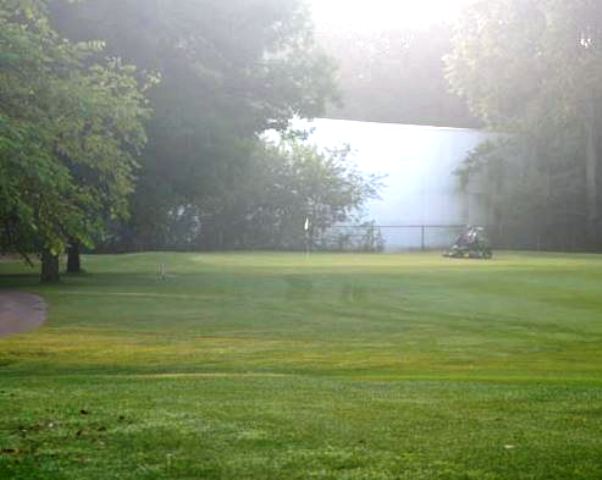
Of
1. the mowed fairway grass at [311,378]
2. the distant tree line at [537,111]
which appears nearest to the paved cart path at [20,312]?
the mowed fairway grass at [311,378]

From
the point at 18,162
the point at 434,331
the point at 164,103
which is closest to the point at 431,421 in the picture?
the point at 18,162

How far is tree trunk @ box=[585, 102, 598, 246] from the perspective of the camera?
7469 centimetres

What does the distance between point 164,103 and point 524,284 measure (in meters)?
13.4

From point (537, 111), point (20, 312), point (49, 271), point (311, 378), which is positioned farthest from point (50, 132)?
point (537, 111)

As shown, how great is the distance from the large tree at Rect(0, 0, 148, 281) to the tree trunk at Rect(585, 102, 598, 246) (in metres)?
55.9

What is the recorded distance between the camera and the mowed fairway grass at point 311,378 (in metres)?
8.51

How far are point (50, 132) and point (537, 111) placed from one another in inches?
2298

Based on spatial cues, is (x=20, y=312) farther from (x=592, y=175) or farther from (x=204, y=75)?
(x=592, y=175)

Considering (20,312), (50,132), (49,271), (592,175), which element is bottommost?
(20,312)

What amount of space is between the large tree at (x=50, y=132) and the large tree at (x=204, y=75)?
51.0 ft

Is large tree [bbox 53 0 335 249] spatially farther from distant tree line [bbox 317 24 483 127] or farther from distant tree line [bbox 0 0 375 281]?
distant tree line [bbox 317 24 483 127]

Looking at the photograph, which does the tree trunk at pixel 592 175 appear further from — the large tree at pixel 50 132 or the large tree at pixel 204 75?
the large tree at pixel 50 132

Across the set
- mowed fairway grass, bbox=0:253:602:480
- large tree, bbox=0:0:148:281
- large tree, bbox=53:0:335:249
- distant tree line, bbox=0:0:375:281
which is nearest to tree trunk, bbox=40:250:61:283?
distant tree line, bbox=0:0:375:281

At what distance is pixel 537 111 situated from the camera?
74062mm
